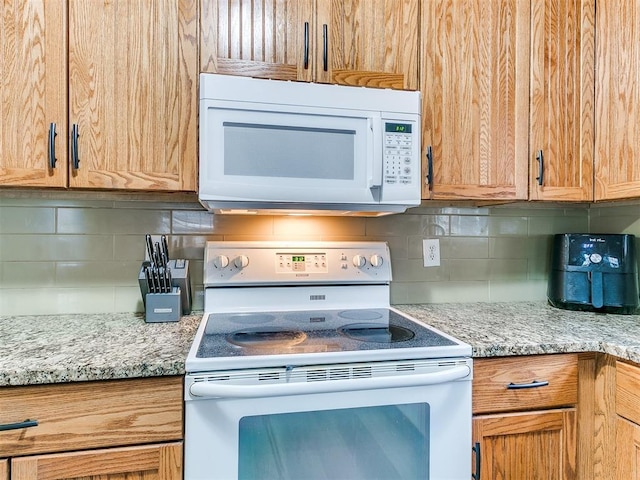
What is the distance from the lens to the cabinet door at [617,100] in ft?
4.51

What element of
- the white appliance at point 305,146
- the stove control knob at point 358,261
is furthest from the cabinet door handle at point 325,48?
the stove control knob at point 358,261

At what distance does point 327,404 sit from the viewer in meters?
1.02

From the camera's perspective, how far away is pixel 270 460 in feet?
3.34

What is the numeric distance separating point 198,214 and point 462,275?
1.15 meters

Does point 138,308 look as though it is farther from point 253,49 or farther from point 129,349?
point 253,49

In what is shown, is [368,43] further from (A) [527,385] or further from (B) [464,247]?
(A) [527,385]

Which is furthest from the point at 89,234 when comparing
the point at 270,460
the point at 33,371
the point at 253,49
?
the point at 270,460

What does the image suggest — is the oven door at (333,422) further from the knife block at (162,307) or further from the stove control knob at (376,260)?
the stove control knob at (376,260)

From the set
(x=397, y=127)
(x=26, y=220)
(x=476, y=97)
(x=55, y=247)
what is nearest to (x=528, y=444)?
(x=397, y=127)

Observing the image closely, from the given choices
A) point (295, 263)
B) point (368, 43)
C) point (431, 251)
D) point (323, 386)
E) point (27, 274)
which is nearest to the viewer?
point (323, 386)

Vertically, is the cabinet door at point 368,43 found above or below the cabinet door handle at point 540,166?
above

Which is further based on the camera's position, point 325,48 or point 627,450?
point 325,48

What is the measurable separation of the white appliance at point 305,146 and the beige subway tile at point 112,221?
0.38 meters

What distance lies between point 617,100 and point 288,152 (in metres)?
1.18
